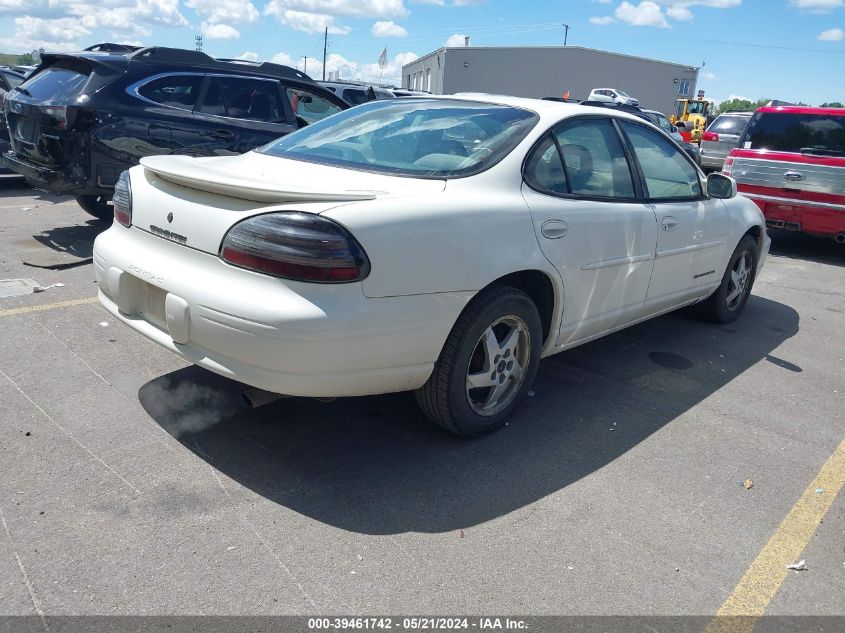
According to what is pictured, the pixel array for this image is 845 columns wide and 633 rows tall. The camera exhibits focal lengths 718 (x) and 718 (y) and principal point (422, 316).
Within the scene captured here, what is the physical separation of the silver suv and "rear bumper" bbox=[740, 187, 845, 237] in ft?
27.9

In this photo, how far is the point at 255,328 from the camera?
270 cm

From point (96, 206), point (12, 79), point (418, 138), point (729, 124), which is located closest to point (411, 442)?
point (418, 138)

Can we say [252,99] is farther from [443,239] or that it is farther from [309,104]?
[443,239]

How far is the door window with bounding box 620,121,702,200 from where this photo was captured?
14.3ft

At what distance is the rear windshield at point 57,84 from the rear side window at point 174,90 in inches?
20.9

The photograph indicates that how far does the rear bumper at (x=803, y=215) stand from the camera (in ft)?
28.0

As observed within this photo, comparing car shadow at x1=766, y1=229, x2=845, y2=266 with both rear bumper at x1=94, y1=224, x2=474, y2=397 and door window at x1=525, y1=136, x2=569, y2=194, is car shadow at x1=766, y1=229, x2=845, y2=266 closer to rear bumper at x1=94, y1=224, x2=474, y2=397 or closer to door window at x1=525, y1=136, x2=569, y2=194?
door window at x1=525, y1=136, x2=569, y2=194

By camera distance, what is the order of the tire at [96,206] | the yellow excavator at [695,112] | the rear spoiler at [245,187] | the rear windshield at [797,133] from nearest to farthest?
the rear spoiler at [245,187], the tire at [96,206], the rear windshield at [797,133], the yellow excavator at [695,112]

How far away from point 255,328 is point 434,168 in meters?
1.21

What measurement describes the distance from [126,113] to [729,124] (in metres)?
15.1

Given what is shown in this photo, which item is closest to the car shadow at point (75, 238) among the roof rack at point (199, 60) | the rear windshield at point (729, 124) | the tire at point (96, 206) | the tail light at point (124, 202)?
the tire at point (96, 206)

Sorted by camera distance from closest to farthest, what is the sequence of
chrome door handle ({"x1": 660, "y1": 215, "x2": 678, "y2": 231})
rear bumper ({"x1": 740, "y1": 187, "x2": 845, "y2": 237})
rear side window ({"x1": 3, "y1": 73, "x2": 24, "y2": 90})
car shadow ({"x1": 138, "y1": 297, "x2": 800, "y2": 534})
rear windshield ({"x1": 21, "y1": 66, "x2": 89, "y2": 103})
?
car shadow ({"x1": 138, "y1": 297, "x2": 800, "y2": 534}), chrome door handle ({"x1": 660, "y1": 215, "x2": 678, "y2": 231}), rear windshield ({"x1": 21, "y1": 66, "x2": 89, "y2": 103}), rear bumper ({"x1": 740, "y1": 187, "x2": 845, "y2": 237}), rear side window ({"x1": 3, "y1": 73, "x2": 24, "y2": 90})

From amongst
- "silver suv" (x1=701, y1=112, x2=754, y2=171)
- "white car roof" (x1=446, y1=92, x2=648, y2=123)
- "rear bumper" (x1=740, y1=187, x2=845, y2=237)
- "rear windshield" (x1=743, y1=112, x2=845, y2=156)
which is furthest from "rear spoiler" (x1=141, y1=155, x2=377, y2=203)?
"silver suv" (x1=701, y1=112, x2=754, y2=171)

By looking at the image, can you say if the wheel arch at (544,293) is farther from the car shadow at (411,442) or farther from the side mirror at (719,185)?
the side mirror at (719,185)
